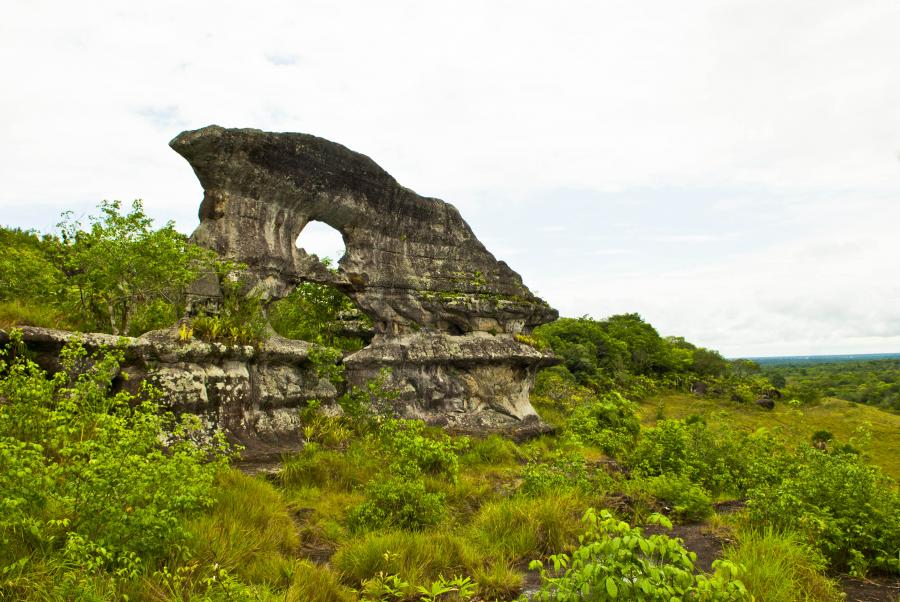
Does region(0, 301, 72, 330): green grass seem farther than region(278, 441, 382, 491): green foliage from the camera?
No

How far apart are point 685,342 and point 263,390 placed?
60.6 meters

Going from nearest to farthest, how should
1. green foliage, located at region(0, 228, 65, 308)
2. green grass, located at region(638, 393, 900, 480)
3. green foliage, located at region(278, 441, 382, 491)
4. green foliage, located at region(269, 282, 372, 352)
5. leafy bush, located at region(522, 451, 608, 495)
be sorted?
leafy bush, located at region(522, 451, 608, 495), green foliage, located at region(278, 441, 382, 491), green foliage, located at region(0, 228, 65, 308), green foliage, located at region(269, 282, 372, 352), green grass, located at region(638, 393, 900, 480)

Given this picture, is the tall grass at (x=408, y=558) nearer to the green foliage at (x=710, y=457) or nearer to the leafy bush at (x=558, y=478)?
the leafy bush at (x=558, y=478)

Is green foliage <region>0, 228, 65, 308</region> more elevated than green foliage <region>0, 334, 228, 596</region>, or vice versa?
green foliage <region>0, 228, 65, 308</region>

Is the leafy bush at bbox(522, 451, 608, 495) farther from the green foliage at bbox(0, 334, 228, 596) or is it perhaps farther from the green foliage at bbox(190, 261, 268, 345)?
the green foliage at bbox(190, 261, 268, 345)

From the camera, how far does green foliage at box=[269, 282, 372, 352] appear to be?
1526 centimetres

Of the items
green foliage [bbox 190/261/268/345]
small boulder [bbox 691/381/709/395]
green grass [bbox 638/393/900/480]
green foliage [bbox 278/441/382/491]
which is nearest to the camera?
green foliage [bbox 278/441/382/491]

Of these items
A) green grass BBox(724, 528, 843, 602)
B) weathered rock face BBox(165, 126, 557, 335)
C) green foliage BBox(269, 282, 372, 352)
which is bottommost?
green grass BBox(724, 528, 843, 602)

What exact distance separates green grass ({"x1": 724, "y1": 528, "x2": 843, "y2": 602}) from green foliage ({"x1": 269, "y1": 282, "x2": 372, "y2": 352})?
10.9m

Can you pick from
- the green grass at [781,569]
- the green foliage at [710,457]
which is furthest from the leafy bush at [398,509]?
the green foliage at [710,457]

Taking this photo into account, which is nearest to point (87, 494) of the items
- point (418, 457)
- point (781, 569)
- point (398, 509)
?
point (398, 509)

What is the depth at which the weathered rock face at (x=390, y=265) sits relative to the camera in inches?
467

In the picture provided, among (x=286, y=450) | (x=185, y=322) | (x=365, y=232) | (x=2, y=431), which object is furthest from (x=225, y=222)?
(x=2, y=431)

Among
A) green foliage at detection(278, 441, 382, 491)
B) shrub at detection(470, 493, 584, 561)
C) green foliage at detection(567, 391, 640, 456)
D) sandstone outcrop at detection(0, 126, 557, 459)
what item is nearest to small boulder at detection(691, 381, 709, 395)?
green foliage at detection(567, 391, 640, 456)
